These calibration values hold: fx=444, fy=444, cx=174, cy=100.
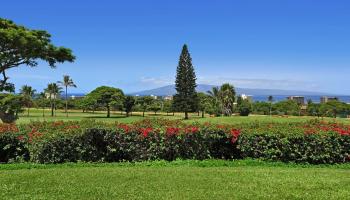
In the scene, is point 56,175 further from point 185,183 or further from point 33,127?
point 33,127

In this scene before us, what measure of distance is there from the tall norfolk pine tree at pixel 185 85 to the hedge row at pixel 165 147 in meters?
69.4

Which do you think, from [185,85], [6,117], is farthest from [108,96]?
[6,117]

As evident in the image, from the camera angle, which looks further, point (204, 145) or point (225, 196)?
point (204, 145)

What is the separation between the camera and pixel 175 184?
798cm

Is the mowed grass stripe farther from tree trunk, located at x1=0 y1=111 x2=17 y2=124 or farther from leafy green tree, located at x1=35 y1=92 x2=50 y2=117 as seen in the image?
leafy green tree, located at x1=35 y1=92 x2=50 y2=117

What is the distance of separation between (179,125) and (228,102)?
82744mm

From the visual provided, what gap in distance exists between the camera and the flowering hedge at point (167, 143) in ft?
37.0

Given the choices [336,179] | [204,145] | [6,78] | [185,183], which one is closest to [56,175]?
[185,183]

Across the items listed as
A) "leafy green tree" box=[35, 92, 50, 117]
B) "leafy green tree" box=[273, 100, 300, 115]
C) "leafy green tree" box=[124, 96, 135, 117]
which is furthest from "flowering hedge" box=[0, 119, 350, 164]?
"leafy green tree" box=[35, 92, 50, 117]

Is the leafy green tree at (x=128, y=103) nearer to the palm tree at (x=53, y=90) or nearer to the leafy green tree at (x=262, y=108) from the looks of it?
the palm tree at (x=53, y=90)

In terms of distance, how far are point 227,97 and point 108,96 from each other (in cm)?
2651

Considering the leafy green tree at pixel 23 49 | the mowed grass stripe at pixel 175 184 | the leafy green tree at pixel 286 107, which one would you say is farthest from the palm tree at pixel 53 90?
the mowed grass stripe at pixel 175 184

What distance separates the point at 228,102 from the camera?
3716 inches

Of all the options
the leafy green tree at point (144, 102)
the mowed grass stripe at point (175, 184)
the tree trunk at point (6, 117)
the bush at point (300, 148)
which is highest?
the leafy green tree at point (144, 102)
